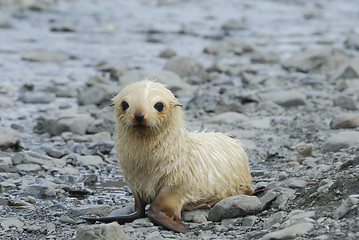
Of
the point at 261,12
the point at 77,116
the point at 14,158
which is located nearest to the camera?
the point at 14,158

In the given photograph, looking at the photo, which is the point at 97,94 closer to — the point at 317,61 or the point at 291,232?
the point at 317,61

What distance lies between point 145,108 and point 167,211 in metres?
0.98

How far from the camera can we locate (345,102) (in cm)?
1145

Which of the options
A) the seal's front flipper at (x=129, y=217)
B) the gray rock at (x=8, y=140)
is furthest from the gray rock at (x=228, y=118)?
the seal's front flipper at (x=129, y=217)

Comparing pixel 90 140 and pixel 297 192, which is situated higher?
pixel 297 192

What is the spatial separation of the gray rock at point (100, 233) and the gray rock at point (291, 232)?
1124 mm

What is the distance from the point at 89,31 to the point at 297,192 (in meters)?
16.4

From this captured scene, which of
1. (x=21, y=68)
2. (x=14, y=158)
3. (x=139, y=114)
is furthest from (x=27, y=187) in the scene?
(x=21, y=68)

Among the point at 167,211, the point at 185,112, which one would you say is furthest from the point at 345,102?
the point at 167,211

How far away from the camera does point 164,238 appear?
17.6ft

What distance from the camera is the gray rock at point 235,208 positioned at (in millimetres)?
5816

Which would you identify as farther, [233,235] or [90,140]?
[90,140]

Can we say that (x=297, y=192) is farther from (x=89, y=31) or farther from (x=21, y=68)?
(x=89, y=31)

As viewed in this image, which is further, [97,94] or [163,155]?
[97,94]
